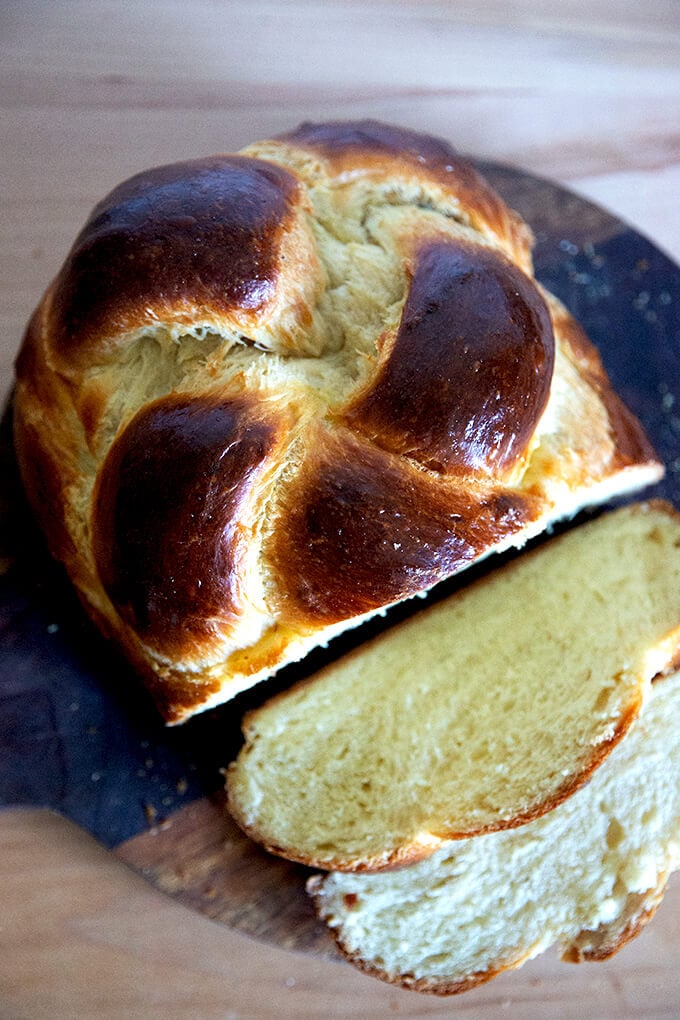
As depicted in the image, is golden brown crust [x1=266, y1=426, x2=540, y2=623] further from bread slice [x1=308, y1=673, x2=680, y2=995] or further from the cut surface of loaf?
bread slice [x1=308, y1=673, x2=680, y2=995]

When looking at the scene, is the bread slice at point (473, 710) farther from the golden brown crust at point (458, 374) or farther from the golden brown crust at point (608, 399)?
the golden brown crust at point (458, 374)

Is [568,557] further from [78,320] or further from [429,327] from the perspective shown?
[78,320]

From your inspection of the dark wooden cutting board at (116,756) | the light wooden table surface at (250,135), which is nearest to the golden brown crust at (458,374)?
the dark wooden cutting board at (116,756)

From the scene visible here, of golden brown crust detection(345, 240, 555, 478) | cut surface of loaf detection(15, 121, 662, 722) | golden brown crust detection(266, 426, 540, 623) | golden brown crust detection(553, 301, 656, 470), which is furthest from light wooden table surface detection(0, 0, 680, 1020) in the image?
golden brown crust detection(345, 240, 555, 478)

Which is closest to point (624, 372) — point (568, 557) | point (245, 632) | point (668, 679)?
point (568, 557)

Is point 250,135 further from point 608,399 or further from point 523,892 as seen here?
point 523,892

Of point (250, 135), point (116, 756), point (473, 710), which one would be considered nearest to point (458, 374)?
point (473, 710)
